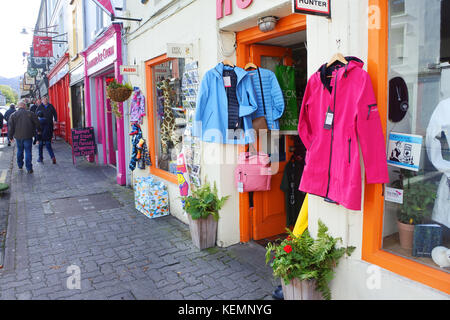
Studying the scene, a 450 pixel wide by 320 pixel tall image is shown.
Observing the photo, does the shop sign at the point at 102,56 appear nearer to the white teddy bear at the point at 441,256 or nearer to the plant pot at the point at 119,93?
the plant pot at the point at 119,93

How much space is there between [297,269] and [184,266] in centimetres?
166

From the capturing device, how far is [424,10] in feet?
9.17

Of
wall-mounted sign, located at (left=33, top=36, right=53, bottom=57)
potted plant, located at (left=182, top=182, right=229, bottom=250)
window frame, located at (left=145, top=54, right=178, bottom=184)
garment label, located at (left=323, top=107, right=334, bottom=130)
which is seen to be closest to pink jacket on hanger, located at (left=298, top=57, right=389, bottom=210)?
garment label, located at (left=323, top=107, right=334, bottom=130)

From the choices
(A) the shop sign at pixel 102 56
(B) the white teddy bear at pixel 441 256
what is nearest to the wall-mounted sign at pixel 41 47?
(A) the shop sign at pixel 102 56

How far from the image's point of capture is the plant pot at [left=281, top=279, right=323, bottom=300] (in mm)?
2990

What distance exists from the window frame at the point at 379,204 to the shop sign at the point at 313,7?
1.10 ft

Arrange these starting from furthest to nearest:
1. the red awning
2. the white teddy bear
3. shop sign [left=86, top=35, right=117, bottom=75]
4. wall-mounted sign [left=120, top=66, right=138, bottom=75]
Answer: shop sign [left=86, top=35, right=117, bottom=75] → the red awning → wall-mounted sign [left=120, top=66, right=138, bottom=75] → the white teddy bear

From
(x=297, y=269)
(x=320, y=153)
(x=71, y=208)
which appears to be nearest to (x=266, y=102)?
(x=320, y=153)

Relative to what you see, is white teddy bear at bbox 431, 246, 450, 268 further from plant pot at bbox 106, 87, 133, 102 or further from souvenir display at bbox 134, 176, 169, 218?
plant pot at bbox 106, 87, 133, 102

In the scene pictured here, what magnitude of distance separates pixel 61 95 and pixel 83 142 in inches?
385

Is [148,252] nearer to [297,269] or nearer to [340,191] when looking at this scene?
[297,269]

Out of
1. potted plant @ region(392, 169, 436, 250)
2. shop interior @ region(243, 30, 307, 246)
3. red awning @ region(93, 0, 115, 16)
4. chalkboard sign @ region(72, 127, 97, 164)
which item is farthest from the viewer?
chalkboard sign @ region(72, 127, 97, 164)

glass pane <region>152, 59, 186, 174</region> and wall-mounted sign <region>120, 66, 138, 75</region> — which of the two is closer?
glass pane <region>152, 59, 186, 174</region>
